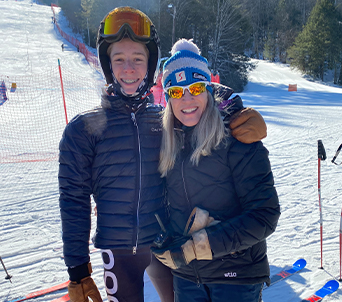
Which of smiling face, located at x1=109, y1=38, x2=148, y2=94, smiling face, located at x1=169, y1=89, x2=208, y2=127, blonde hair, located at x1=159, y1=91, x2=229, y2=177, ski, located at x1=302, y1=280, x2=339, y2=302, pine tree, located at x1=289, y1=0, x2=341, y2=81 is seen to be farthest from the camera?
pine tree, located at x1=289, y1=0, x2=341, y2=81

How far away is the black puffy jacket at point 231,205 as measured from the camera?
141 cm

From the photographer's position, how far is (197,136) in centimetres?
162

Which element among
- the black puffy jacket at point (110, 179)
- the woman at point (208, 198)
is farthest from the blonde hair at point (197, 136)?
the black puffy jacket at point (110, 179)

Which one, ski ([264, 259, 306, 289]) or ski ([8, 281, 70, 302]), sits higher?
ski ([264, 259, 306, 289])

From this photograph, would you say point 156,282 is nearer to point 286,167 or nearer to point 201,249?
point 201,249

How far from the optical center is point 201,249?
4.72ft

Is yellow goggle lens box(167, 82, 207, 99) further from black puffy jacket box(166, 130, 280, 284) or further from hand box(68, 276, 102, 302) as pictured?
hand box(68, 276, 102, 302)

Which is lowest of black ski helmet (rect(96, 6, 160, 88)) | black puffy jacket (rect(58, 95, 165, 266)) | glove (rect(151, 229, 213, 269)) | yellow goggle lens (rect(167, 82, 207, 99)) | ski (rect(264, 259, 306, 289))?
ski (rect(264, 259, 306, 289))

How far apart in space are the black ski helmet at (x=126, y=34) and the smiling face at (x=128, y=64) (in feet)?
0.14

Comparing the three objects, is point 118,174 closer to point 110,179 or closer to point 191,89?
point 110,179

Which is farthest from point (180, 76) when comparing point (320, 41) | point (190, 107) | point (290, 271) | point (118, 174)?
point (320, 41)

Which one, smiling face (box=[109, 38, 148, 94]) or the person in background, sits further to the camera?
smiling face (box=[109, 38, 148, 94])

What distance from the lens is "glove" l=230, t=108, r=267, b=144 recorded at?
1.45 m

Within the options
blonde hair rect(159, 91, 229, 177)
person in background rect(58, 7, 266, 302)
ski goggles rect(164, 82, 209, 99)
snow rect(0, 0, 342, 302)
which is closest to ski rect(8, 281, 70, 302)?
snow rect(0, 0, 342, 302)
